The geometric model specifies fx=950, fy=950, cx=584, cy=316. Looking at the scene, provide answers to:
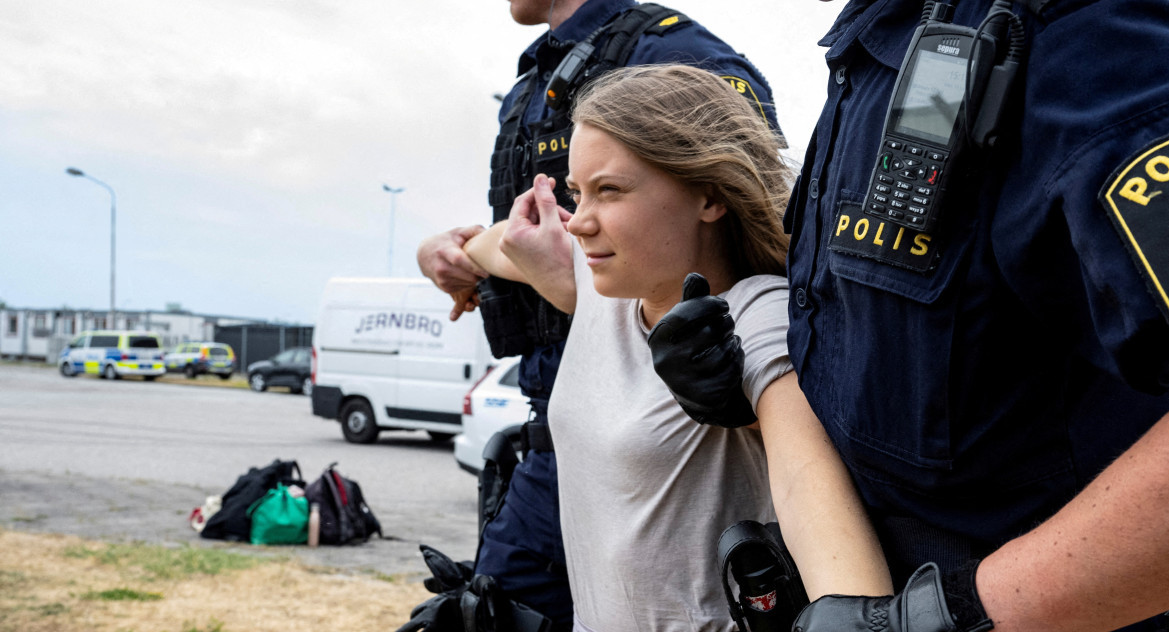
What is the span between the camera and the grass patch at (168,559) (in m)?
4.96

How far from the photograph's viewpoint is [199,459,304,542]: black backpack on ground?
6.24 meters

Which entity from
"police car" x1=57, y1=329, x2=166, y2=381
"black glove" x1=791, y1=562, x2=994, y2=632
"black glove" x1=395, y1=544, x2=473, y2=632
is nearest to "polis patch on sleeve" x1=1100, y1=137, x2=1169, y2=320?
"black glove" x1=791, y1=562, x2=994, y2=632

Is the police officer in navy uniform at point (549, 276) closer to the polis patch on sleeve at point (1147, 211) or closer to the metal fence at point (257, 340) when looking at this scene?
the polis patch on sleeve at point (1147, 211)

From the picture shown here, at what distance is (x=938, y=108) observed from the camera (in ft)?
3.04

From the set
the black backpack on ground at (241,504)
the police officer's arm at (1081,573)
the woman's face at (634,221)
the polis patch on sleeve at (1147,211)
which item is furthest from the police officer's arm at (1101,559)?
the black backpack on ground at (241,504)

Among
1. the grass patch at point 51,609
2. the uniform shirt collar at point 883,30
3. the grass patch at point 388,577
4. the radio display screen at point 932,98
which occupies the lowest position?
the grass patch at point 388,577

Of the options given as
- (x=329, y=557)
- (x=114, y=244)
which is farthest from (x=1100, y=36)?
(x=114, y=244)

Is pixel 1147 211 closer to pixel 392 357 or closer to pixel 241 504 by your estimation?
pixel 241 504

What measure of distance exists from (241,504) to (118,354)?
27.9 meters

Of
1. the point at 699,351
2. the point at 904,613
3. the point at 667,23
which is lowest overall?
the point at 904,613

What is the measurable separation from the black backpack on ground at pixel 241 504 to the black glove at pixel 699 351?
225 inches

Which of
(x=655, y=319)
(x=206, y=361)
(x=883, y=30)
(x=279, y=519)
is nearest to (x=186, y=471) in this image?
(x=279, y=519)

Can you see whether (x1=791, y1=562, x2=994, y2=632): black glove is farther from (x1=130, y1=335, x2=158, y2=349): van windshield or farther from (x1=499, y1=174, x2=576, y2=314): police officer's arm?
(x1=130, y1=335, x2=158, y2=349): van windshield

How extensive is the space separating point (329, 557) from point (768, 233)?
5.09 metres
